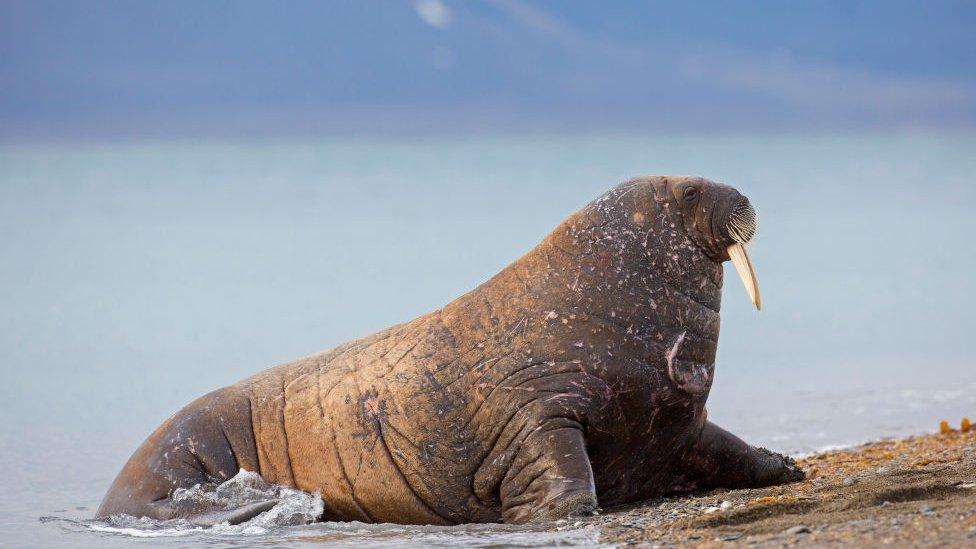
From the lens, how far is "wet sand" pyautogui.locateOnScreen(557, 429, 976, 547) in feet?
17.6

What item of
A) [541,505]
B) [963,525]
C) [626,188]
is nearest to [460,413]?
[541,505]

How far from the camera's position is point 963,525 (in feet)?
17.4

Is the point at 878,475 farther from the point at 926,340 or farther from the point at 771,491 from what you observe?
the point at 926,340

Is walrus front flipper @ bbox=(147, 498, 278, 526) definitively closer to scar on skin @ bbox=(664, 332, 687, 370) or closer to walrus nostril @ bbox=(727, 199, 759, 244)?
scar on skin @ bbox=(664, 332, 687, 370)

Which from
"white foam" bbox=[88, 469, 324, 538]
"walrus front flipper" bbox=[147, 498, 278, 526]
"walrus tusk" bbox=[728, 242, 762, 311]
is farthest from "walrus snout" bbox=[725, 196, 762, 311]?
"walrus front flipper" bbox=[147, 498, 278, 526]

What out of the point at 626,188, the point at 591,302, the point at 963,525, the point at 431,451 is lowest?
the point at 963,525

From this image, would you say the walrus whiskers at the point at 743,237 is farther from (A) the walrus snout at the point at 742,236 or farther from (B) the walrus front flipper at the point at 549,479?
(B) the walrus front flipper at the point at 549,479

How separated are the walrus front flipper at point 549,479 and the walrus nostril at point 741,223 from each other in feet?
4.56

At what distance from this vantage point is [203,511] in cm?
762

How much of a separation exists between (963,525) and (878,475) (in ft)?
7.26

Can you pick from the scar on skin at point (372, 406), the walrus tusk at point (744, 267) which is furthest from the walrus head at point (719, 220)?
the scar on skin at point (372, 406)

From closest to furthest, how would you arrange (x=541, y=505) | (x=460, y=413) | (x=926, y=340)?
(x=541, y=505) < (x=460, y=413) < (x=926, y=340)

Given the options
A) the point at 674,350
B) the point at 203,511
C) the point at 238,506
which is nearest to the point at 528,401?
the point at 674,350

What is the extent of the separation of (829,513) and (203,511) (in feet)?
11.1
